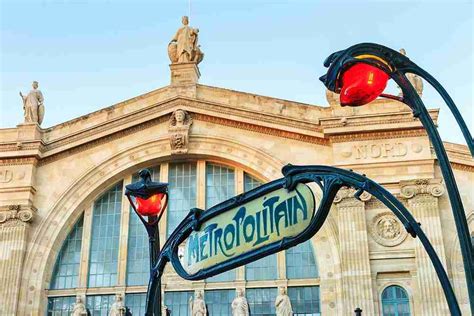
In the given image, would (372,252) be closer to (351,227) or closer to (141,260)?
(351,227)

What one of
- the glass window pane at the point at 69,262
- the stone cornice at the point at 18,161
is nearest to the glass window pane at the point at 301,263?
the glass window pane at the point at 69,262

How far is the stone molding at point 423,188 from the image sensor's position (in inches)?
892

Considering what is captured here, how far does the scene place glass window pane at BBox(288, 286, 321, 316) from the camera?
909 inches

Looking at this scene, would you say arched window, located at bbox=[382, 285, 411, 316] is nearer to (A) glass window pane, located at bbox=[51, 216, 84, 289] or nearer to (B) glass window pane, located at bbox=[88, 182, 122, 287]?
(B) glass window pane, located at bbox=[88, 182, 122, 287]

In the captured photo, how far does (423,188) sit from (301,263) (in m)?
4.77

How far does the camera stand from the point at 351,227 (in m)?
22.6

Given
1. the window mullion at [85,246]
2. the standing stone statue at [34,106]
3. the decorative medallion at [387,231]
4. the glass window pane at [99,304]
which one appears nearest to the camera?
the decorative medallion at [387,231]

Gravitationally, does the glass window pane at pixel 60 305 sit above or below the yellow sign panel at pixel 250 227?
above

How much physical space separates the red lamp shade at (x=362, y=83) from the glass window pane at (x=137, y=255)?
62.5ft

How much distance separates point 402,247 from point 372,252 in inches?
38.0

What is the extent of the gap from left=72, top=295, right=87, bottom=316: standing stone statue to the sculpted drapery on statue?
32.2 feet

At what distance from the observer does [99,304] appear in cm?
2448

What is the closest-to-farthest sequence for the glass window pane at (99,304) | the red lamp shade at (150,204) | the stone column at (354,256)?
the red lamp shade at (150,204), the stone column at (354,256), the glass window pane at (99,304)

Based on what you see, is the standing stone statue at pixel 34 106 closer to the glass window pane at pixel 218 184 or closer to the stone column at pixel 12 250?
the stone column at pixel 12 250
